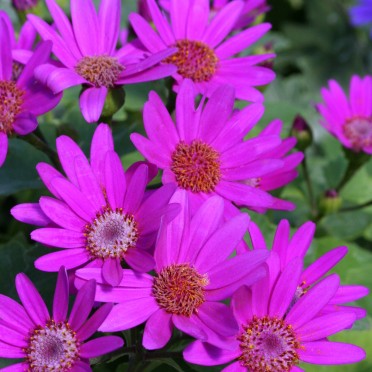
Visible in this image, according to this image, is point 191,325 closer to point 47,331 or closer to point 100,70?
point 47,331

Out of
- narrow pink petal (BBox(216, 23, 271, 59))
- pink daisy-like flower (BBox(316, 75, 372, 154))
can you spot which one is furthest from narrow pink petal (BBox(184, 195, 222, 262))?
pink daisy-like flower (BBox(316, 75, 372, 154))

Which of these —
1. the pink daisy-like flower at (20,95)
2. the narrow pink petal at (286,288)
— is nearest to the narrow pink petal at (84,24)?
the pink daisy-like flower at (20,95)

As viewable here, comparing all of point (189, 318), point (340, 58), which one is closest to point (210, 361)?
point (189, 318)

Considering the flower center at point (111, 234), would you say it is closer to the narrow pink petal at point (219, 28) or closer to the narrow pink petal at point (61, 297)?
the narrow pink petal at point (61, 297)

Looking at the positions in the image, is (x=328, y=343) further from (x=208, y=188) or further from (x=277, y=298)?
(x=208, y=188)

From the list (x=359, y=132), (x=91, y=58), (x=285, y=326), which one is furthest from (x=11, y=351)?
(x=359, y=132)

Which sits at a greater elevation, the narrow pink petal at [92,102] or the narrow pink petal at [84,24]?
the narrow pink petal at [84,24]
